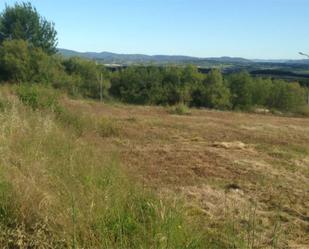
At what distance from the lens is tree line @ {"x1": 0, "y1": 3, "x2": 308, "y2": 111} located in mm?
29125

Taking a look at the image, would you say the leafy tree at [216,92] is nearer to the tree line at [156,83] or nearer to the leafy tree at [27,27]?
the tree line at [156,83]

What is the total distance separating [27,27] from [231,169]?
108ft

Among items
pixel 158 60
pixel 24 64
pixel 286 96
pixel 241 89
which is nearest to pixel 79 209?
pixel 24 64

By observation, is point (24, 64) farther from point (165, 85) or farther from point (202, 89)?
point (202, 89)

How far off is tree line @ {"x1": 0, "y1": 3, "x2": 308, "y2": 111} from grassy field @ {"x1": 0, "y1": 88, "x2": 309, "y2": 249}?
66.6ft

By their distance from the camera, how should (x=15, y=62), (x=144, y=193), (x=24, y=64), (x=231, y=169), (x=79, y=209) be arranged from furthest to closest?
(x=24, y=64), (x=15, y=62), (x=231, y=169), (x=144, y=193), (x=79, y=209)

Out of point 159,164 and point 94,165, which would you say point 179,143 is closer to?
point 159,164

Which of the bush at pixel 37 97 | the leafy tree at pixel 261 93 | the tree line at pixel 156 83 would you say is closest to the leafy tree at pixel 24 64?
the tree line at pixel 156 83

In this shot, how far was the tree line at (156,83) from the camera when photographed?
1147 inches

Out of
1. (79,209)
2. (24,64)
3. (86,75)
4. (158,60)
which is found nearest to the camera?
(79,209)

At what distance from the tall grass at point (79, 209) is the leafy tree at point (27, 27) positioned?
34.0 m

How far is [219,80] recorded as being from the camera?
31.8 meters

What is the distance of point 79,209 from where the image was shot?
11.1ft

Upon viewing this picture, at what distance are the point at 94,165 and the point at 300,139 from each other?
8.25m
